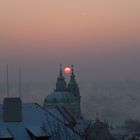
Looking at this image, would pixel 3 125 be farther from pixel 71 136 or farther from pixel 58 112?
pixel 58 112

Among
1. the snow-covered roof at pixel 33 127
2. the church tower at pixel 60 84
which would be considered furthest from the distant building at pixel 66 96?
the snow-covered roof at pixel 33 127

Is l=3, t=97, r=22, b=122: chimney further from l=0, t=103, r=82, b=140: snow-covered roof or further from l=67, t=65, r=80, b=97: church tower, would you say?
l=67, t=65, r=80, b=97: church tower

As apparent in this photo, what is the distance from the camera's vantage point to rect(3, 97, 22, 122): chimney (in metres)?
32.4

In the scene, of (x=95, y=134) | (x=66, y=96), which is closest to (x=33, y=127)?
(x=95, y=134)

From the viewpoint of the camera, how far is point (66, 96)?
148 m

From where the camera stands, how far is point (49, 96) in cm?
15038

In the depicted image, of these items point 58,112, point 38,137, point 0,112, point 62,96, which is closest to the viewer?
point 38,137

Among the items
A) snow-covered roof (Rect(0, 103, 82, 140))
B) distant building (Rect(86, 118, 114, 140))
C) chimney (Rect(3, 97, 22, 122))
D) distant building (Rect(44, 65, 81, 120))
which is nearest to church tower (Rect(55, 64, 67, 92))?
distant building (Rect(44, 65, 81, 120))

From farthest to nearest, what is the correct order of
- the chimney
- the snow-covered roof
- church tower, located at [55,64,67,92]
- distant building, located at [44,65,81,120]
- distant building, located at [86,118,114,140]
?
church tower, located at [55,64,67,92] < distant building, located at [44,65,81,120] < the chimney < the snow-covered roof < distant building, located at [86,118,114,140]

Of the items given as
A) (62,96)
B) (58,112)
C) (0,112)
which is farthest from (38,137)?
(62,96)

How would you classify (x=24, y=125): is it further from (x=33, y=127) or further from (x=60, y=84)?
(x=60, y=84)

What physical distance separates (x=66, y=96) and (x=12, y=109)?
11573 cm

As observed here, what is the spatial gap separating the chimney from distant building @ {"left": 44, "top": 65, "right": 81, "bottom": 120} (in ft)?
347

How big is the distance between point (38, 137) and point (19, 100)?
7.37 ft
